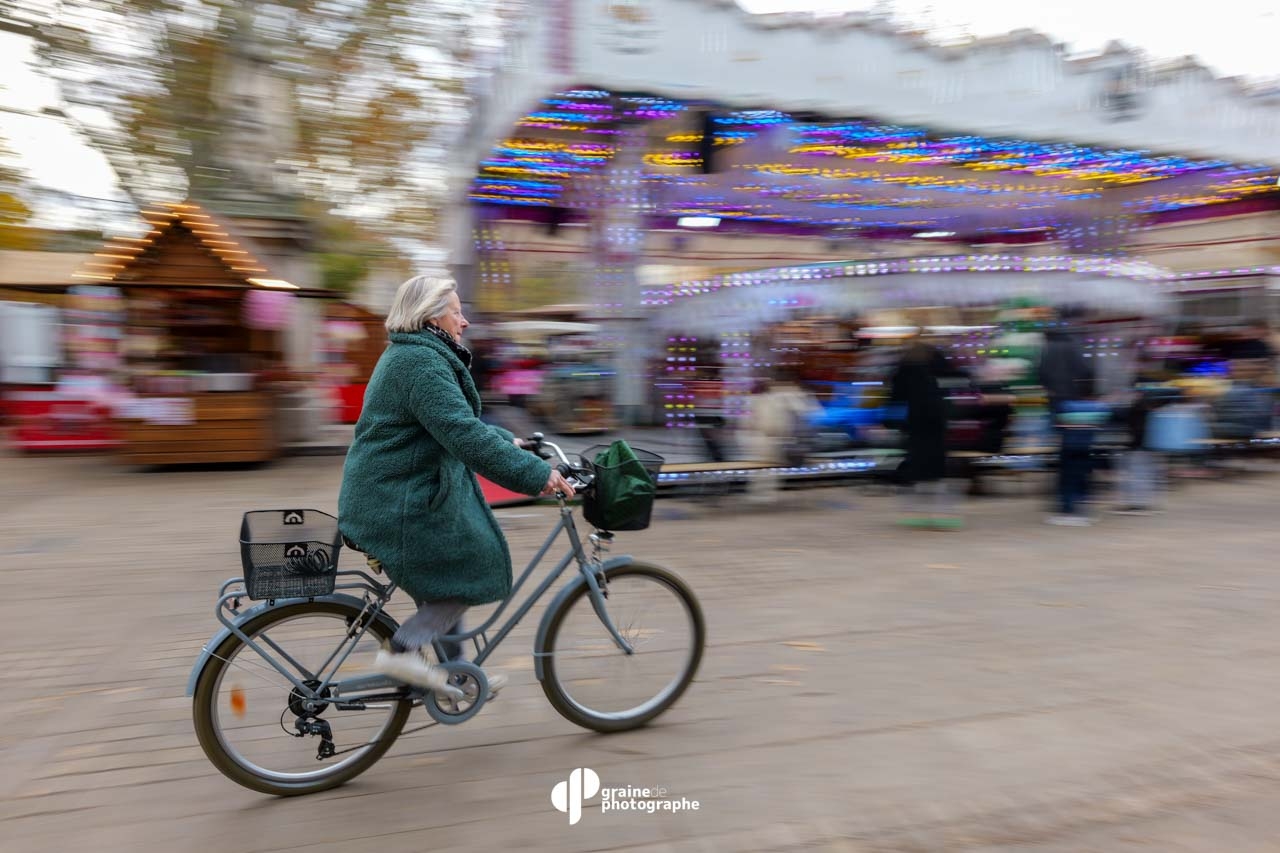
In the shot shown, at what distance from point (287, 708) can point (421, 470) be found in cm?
92

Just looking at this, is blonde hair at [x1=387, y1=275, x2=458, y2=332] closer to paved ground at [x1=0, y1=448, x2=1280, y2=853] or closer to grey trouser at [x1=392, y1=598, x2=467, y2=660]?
grey trouser at [x1=392, y1=598, x2=467, y2=660]

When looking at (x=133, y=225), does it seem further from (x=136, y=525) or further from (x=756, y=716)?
(x=756, y=716)

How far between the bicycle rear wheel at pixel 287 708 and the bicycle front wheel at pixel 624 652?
0.59m

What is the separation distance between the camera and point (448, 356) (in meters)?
2.90

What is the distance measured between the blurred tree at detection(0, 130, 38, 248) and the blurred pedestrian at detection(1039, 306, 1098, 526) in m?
13.4

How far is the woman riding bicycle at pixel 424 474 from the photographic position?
9.19ft

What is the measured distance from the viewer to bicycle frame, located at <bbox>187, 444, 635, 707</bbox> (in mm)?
2836

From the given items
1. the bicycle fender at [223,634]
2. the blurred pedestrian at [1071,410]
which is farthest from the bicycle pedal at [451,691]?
the blurred pedestrian at [1071,410]

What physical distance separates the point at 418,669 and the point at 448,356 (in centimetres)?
104

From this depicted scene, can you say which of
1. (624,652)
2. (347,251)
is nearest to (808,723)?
(624,652)

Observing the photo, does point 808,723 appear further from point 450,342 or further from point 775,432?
point 775,432

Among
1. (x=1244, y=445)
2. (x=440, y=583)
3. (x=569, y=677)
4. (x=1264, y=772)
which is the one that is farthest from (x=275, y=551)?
(x=1244, y=445)

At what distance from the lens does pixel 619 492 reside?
308 cm

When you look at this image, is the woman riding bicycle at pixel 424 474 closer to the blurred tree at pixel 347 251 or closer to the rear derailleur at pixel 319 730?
the rear derailleur at pixel 319 730
